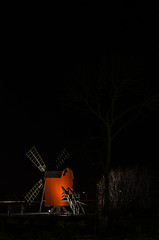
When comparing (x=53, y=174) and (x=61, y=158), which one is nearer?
(x=53, y=174)

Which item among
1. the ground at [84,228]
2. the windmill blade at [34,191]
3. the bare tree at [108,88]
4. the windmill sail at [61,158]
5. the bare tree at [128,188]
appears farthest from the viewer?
the bare tree at [128,188]

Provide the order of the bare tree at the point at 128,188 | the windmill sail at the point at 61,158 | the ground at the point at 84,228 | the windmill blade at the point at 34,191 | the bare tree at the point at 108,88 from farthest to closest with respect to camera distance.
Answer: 1. the bare tree at the point at 128,188
2. the windmill blade at the point at 34,191
3. the windmill sail at the point at 61,158
4. the bare tree at the point at 108,88
5. the ground at the point at 84,228

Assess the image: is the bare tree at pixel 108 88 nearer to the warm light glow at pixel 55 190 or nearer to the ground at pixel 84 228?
the warm light glow at pixel 55 190

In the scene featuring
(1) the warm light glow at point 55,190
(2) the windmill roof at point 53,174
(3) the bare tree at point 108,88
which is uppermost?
(3) the bare tree at point 108,88

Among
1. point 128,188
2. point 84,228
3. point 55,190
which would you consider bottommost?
point 84,228

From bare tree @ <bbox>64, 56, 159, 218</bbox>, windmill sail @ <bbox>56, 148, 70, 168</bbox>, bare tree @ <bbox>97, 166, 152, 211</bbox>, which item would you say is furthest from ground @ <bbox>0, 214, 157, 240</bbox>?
bare tree @ <bbox>97, 166, 152, 211</bbox>

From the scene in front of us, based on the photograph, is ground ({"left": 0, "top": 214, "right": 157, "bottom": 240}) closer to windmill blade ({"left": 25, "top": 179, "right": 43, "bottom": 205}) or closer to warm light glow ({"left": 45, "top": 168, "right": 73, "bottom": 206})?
warm light glow ({"left": 45, "top": 168, "right": 73, "bottom": 206})

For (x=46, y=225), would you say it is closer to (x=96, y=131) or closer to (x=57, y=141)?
(x=96, y=131)

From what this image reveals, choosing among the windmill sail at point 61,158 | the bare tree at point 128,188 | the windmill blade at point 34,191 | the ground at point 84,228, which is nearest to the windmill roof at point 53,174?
the windmill sail at point 61,158

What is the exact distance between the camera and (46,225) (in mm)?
18938

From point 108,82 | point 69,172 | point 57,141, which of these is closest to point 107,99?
point 108,82

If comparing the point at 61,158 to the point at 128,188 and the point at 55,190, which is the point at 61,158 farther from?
the point at 128,188

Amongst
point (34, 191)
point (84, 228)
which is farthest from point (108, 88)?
point (84, 228)

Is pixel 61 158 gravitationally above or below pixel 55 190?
above
